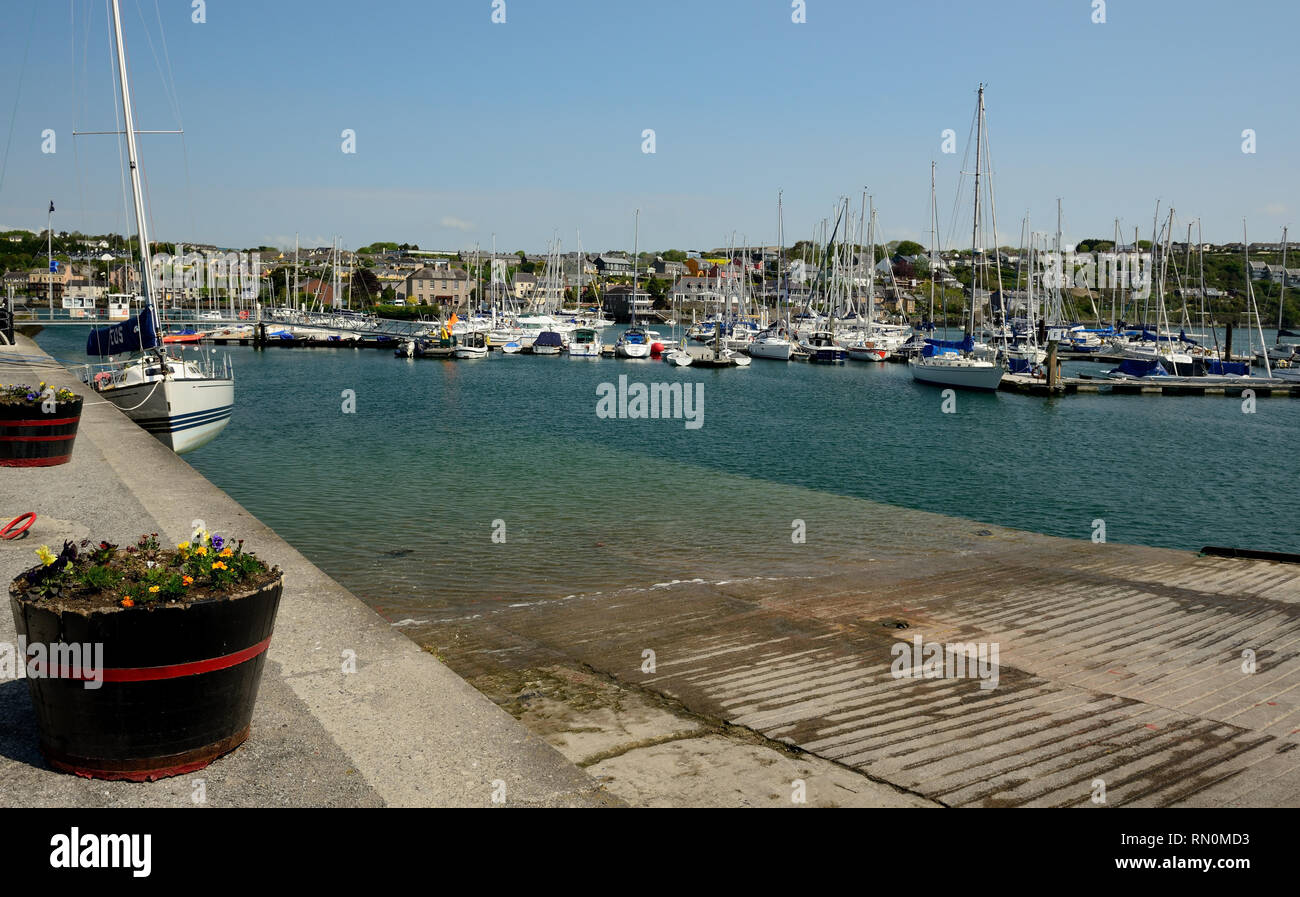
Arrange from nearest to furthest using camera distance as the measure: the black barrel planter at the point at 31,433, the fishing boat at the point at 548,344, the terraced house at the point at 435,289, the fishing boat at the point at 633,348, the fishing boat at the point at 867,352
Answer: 1. the black barrel planter at the point at 31,433
2. the fishing boat at the point at 867,352
3. the fishing boat at the point at 633,348
4. the fishing boat at the point at 548,344
5. the terraced house at the point at 435,289

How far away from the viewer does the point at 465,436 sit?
1578 inches

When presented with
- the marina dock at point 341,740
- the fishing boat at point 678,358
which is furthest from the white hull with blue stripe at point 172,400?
the fishing boat at point 678,358

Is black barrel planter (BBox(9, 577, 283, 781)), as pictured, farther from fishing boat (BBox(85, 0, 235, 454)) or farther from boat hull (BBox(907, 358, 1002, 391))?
boat hull (BBox(907, 358, 1002, 391))

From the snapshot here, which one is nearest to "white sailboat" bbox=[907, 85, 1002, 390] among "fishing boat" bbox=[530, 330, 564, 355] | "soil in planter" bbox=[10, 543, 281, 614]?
"fishing boat" bbox=[530, 330, 564, 355]

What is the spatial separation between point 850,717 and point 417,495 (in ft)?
59.9

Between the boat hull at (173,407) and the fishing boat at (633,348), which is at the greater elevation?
the fishing boat at (633,348)

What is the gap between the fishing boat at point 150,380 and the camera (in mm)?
24297

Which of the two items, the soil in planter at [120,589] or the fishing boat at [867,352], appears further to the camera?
the fishing boat at [867,352]

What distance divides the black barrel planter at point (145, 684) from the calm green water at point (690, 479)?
8.21 m

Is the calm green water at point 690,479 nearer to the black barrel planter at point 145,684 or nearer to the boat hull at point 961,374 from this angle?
the boat hull at point 961,374

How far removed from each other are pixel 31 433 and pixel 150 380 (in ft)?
34.5

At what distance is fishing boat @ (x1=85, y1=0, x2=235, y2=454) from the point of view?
79.7 feet

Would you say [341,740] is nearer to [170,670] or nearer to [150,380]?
[170,670]
